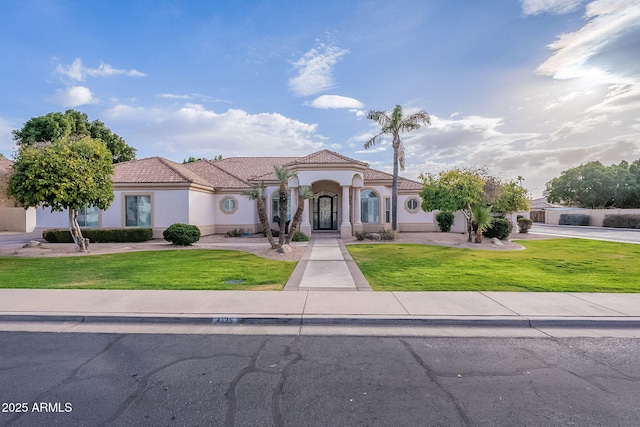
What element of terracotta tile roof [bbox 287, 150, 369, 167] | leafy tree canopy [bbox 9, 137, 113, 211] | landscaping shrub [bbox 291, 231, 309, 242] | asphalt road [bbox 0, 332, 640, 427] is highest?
terracotta tile roof [bbox 287, 150, 369, 167]

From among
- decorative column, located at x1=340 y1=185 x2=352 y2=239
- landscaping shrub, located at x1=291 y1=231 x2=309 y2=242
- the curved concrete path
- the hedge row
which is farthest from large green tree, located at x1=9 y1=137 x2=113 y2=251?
decorative column, located at x1=340 y1=185 x2=352 y2=239

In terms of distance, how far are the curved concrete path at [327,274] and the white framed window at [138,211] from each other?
1208 centimetres

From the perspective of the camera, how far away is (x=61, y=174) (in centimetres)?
1352

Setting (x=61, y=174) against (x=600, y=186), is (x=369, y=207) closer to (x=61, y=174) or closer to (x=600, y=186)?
(x=61, y=174)

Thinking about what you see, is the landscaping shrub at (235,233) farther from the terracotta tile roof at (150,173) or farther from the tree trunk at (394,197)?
the tree trunk at (394,197)

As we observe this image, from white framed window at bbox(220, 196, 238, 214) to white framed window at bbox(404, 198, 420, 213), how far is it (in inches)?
533

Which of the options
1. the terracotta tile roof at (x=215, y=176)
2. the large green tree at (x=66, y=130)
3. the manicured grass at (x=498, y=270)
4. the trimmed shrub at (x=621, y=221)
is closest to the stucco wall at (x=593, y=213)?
the trimmed shrub at (x=621, y=221)

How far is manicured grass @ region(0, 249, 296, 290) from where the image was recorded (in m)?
8.35

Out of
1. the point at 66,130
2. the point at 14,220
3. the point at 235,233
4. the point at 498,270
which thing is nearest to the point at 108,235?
the point at 235,233

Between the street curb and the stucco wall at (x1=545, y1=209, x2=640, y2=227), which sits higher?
the stucco wall at (x1=545, y1=209, x2=640, y2=227)


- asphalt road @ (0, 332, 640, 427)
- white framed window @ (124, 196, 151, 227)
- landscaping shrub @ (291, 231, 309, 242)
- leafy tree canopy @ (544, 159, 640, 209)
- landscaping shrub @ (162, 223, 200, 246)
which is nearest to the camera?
asphalt road @ (0, 332, 640, 427)

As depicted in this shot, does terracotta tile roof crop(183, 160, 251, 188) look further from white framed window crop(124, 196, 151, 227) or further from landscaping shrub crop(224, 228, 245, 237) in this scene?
white framed window crop(124, 196, 151, 227)

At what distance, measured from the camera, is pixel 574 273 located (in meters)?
10.2

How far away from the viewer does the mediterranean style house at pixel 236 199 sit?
20.3 metres
